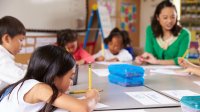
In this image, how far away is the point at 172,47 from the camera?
2688 millimetres

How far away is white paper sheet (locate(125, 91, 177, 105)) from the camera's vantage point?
135 cm

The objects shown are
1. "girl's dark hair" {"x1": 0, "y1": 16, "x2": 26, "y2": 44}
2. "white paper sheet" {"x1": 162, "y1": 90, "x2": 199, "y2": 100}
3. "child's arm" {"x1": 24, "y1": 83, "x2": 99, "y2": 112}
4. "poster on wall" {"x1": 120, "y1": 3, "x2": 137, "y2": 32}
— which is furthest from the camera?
"poster on wall" {"x1": 120, "y1": 3, "x2": 137, "y2": 32}

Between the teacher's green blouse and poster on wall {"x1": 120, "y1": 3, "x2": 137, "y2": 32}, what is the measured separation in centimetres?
210

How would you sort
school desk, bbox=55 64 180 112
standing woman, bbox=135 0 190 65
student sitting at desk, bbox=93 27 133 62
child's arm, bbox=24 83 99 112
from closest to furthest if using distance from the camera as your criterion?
child's arm, bbox=24 83 99 112
school desk, bbox=55 64 180 112
standing woman, bbox=135 0 190 65
student sitting at desk, bbox=93 27 133 62

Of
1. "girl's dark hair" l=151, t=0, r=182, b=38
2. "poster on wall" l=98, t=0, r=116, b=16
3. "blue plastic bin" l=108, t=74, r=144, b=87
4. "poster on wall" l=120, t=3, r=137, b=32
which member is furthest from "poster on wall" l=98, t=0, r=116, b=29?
"blue plastic bin" l=108, t=74, r=144, b=87

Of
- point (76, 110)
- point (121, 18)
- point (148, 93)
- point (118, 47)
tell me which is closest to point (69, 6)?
point (121, 18)

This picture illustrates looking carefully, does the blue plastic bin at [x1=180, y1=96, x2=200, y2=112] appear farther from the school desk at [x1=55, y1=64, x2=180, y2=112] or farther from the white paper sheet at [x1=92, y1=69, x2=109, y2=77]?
the white paper sheet at [x1=92, y1=69, x2=109, y2=77]

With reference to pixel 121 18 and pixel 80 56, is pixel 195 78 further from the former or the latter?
pixel 121 18

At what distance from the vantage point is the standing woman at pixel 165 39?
261cm

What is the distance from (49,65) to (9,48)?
0.67 meters

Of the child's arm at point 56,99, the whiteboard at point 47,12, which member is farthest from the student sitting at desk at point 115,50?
the child's arm at point 56,99

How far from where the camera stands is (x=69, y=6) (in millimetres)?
4266

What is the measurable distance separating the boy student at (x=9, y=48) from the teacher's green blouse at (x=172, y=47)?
4.38ft

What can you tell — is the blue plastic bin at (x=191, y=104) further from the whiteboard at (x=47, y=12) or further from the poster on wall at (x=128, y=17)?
the poster on wall at (x=128, y=17)
